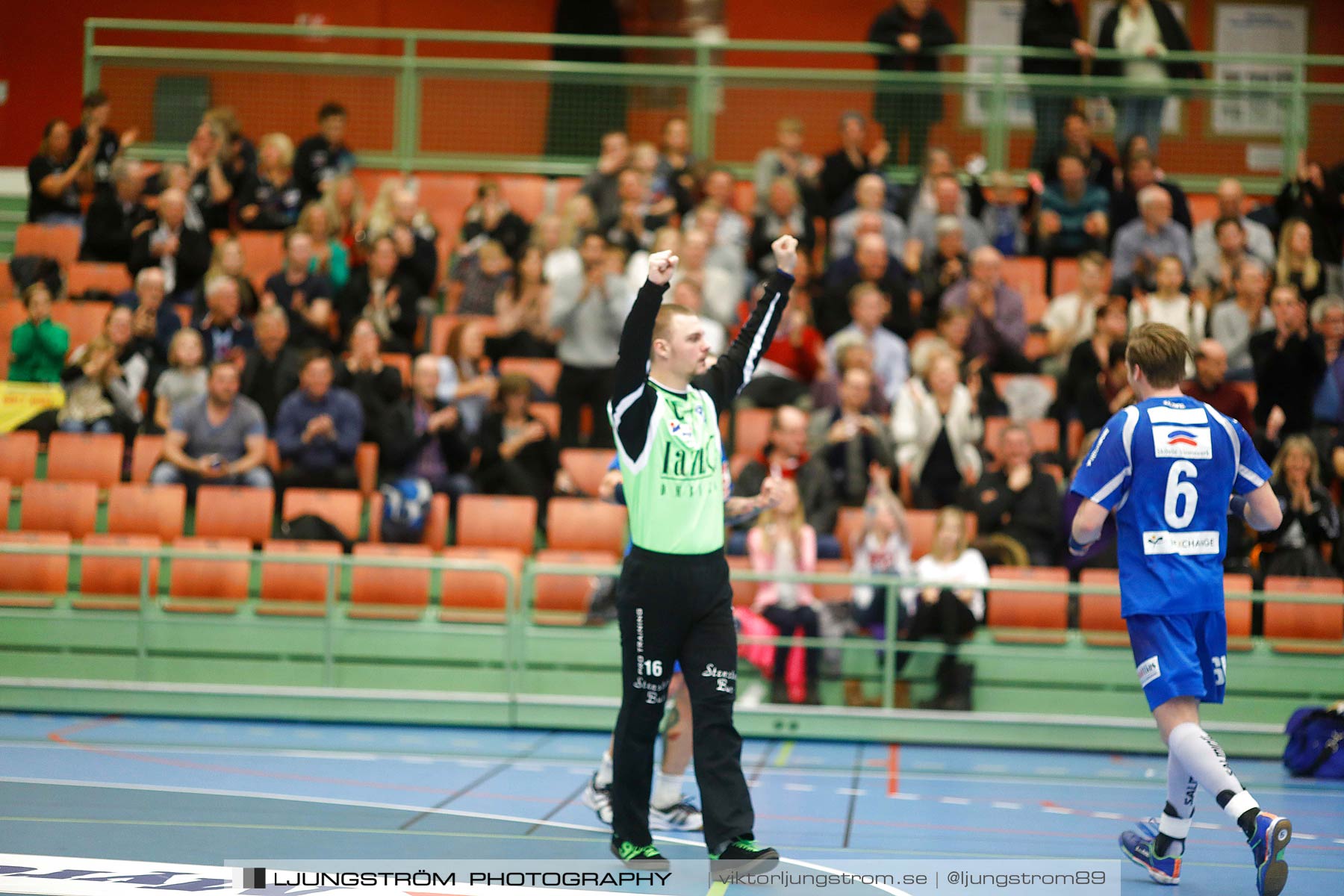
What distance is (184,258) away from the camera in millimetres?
12891

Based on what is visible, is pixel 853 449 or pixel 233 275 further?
pixel 233 275

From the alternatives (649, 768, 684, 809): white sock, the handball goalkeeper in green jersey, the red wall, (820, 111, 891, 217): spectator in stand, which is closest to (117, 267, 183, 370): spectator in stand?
the red wall

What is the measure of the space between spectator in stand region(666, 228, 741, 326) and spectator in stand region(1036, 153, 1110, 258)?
3.25 metres

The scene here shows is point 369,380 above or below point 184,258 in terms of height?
below

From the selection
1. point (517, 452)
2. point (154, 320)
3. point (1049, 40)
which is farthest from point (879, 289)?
point (154, 320)

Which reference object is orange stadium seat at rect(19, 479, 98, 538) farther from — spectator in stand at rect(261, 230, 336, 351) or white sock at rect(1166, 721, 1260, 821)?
white sock at rect(1166, 721, 1260, 821)

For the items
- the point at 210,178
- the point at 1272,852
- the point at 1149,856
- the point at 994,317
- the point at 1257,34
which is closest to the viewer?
the point at 1272,852

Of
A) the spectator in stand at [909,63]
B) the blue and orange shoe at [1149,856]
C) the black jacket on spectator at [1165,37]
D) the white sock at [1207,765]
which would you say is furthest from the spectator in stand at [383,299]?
the white sock at [1207,765]

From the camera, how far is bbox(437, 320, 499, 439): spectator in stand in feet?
37.1

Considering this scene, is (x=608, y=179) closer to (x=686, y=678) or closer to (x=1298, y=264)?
(x=1298, y=264)

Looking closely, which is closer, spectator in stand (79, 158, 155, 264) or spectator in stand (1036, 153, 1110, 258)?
spectator in stand (1036, 153, 1110, 258)

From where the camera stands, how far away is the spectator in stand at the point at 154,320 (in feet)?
38.9

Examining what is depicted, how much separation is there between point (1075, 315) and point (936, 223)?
1.62 m

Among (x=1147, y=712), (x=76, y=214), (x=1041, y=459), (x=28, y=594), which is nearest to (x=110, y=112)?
(x=76, y=214)
